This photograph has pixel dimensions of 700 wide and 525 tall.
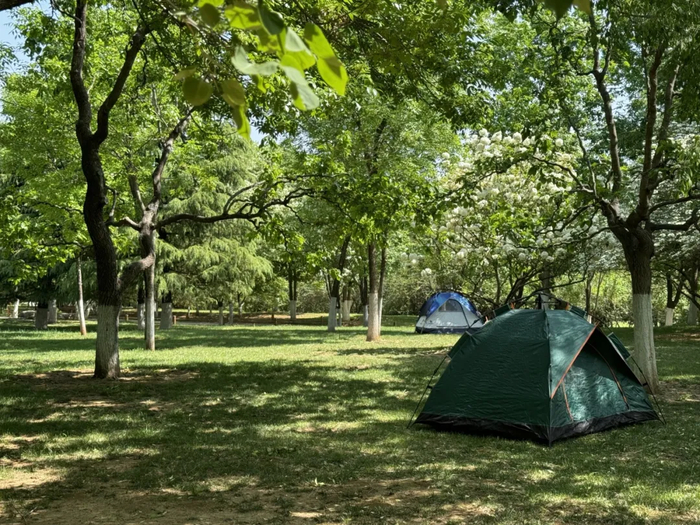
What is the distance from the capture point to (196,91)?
1.28 m

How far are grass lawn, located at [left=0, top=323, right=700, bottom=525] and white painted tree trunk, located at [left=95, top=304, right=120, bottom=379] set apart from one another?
1.08 ft

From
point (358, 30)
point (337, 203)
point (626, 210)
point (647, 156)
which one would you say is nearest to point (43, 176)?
point (337, 203)

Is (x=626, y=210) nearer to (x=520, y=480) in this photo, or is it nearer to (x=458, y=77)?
(x=458, y=77)

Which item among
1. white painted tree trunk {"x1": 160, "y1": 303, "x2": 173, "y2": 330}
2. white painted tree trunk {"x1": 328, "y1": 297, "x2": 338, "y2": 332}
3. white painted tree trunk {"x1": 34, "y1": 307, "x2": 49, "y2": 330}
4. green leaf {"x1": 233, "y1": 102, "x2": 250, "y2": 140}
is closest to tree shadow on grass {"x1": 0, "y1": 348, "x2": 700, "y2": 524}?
green leaf {"x1": 233, "y1": 102, "x2": 250, "y2": 140}

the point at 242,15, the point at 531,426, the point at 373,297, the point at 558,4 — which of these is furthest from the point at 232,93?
the point at 373,297

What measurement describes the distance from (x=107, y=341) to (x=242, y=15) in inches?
456

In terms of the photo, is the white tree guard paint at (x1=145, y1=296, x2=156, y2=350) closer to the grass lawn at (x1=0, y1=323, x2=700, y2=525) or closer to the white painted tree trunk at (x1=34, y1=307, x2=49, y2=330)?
the grass lawn at (x1=0, y1=323, x2=700, y2=525)

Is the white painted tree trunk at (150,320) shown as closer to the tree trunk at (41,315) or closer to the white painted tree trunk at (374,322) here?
the white painted tree trunk at (374,322)

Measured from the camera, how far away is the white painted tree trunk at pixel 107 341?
1168 cm

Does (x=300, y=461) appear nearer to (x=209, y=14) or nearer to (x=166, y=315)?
(x=209, y=14)

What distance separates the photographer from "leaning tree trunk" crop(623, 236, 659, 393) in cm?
1007

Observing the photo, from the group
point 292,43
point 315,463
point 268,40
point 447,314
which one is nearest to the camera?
point 292,43

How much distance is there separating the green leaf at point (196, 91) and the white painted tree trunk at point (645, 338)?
9949 millimetres

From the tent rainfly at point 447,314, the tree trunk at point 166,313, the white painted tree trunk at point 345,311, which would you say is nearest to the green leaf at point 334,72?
the tent rainfly at point 447,314
